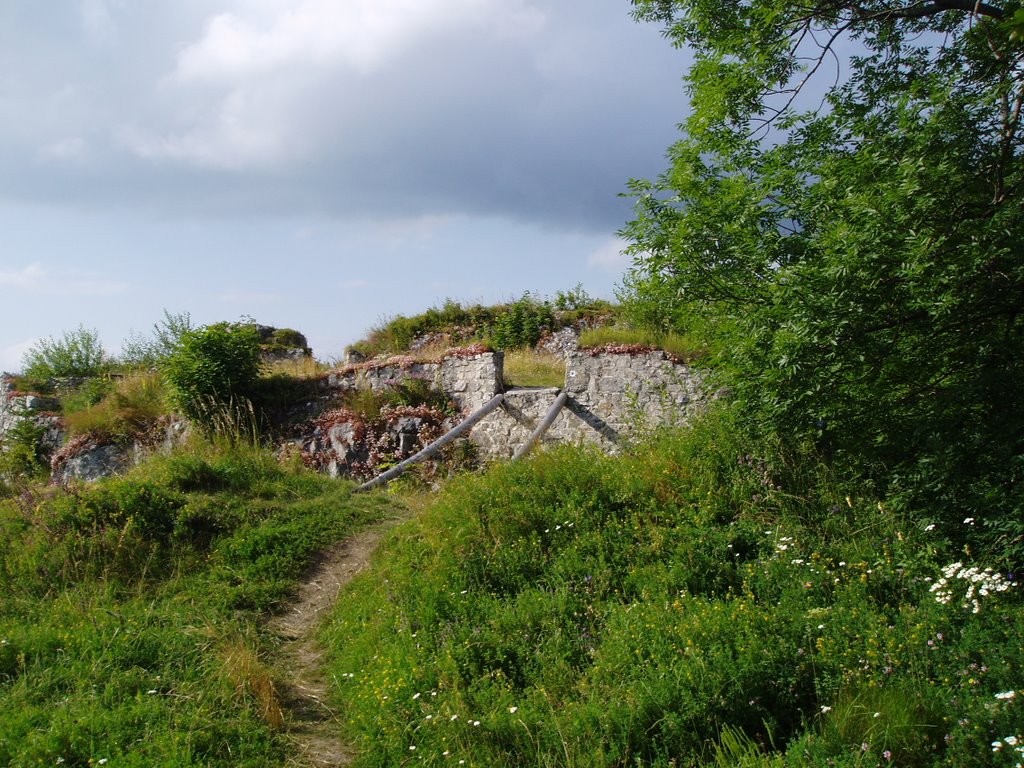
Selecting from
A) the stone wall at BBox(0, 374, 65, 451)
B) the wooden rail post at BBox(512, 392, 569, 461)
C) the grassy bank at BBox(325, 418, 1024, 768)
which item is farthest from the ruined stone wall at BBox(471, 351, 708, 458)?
the stone wall at BBox(0, 374, 65, 451)

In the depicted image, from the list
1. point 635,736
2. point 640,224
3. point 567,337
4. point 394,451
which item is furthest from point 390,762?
point 567,337

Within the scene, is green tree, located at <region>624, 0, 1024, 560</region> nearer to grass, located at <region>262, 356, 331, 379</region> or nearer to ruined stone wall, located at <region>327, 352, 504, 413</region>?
ruined stone wall, located at <region>327, 352, 504, 413</region>

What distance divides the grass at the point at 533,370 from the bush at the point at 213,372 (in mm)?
4548

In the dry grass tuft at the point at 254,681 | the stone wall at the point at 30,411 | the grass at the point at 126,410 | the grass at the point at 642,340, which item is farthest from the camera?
the stone wall at the point at 30,411

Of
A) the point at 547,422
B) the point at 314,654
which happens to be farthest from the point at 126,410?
the point at 314,654

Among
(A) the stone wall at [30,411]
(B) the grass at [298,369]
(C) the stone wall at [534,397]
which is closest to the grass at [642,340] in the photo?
(C) the stone wall at [534,397]

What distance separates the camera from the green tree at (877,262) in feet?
18.6

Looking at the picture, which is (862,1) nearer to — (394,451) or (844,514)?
(844,514)

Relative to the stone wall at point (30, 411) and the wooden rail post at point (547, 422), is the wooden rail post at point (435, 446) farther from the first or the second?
the stone wall at point (30, 411)

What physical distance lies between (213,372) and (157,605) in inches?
232

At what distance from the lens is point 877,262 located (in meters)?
5.71

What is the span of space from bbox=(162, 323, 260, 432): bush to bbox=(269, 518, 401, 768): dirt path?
4582 mm

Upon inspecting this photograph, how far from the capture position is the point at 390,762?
465 cm

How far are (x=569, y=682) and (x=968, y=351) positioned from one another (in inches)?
179
